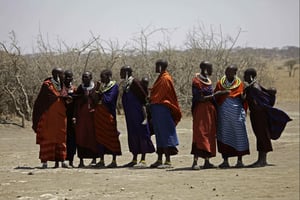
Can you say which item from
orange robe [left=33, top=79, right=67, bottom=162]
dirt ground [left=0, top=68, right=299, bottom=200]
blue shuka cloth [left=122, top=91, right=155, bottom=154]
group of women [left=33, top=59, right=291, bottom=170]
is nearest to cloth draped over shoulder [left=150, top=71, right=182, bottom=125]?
group of women [left=33, top=59, right=291, bottom=170]

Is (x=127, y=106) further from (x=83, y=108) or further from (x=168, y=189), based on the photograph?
(x=168, y=189)

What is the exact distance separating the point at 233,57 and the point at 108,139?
1732 centimetres

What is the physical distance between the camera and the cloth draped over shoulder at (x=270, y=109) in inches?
401

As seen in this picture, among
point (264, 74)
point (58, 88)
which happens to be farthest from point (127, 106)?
point (264, 74)

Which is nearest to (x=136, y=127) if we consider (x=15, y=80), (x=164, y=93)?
(x=164, y=93)

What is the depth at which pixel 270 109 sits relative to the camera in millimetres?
10281

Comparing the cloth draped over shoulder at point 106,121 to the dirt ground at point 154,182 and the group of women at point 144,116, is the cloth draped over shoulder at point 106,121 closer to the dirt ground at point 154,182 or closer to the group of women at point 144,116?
the group of women at point 144,116

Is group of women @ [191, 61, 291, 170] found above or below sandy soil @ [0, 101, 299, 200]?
above

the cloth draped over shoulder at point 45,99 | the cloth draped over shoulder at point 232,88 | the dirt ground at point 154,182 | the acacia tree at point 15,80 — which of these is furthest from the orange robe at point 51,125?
the acacia tree at point 15,80

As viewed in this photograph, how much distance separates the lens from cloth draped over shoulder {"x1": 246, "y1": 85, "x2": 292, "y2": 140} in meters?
10.2

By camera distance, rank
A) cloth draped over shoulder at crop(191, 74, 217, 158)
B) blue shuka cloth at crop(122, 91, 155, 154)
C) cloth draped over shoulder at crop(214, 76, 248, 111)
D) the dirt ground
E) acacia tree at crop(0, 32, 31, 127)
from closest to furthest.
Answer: the dirt ground, cloth draped over shoulder at crop(191, 74, 217, 158), cloth draped over shoulder at crop(214, 76, 248, 111), blue shuka cloth at crop(122, 91, 155, 154), acacia tree at crop(0, 32, 31, 127)

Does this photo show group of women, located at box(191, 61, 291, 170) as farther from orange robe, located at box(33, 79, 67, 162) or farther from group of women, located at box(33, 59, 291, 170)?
orange robe, located at box(33, 79, 67, 162)

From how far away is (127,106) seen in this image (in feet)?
34.0

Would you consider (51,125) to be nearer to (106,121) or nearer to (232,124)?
(106,121)
